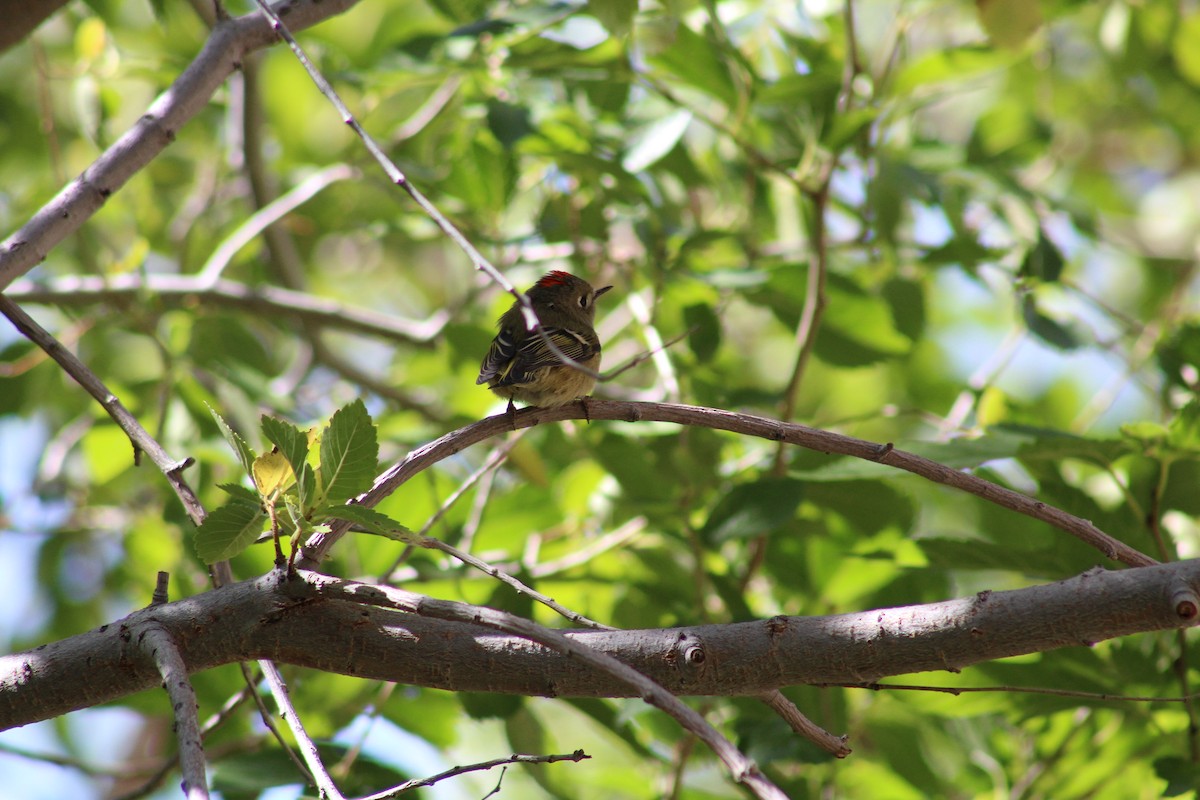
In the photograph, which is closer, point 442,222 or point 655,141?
point 442,222

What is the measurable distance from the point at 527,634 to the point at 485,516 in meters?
1.95

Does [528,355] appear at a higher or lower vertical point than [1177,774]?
higher

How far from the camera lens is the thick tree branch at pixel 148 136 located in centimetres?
223

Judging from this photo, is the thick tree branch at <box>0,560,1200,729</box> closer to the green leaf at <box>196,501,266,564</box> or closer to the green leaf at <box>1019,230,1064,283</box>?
the green leaf at <box>196,501,266,564</box>

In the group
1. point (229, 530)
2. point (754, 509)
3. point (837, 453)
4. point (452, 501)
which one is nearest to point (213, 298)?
point (452, 501)

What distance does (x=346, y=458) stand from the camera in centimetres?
183

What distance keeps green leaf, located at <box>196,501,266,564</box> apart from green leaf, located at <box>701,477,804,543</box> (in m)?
1.35

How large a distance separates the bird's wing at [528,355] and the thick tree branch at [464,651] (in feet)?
3.96

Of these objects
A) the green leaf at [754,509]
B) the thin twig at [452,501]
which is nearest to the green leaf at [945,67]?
the green leaf at [754,509]

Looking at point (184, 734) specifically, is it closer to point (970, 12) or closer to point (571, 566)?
point (571, 566)

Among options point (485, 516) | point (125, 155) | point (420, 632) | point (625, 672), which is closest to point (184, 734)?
point (420, 632)

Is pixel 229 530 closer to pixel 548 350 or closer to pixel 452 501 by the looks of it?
pixel 452 501

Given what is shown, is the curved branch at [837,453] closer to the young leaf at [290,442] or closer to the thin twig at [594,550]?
the young leaf at [290,442]

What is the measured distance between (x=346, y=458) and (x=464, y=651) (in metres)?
0.43
